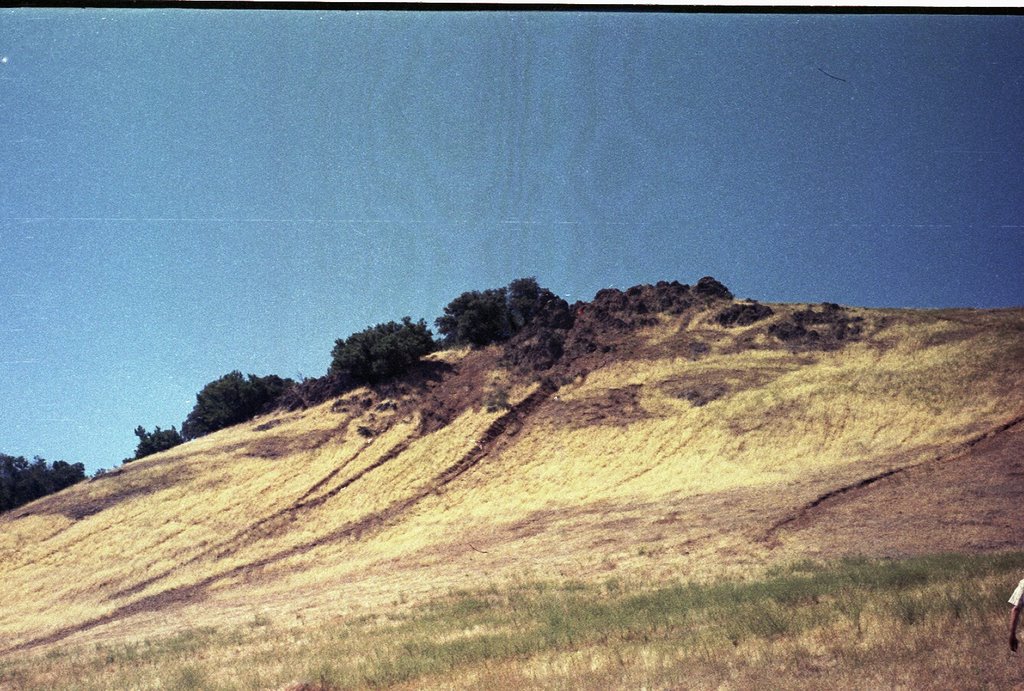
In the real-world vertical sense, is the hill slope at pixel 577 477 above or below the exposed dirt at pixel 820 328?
below

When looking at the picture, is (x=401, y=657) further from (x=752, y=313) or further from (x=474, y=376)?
(x=752, y=313)

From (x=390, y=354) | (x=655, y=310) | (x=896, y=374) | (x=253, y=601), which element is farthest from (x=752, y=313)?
(x=253, y=601)

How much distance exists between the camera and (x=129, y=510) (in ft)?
137

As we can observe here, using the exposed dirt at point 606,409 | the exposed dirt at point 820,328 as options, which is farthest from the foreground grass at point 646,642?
the exposed dirt at point 820,328

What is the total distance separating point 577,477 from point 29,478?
45184 mm

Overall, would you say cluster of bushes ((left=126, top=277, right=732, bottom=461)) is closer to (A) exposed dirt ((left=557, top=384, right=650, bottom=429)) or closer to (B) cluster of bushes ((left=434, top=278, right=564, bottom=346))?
(B) cluster of bushes ((left=434, top=278, right=564, bottom=346))

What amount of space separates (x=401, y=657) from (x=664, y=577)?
360 inches

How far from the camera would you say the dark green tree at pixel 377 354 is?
54.5 metres

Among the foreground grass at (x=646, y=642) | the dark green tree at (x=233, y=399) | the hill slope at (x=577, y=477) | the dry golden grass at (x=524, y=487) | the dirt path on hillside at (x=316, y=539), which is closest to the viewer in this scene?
the foreground grass at (x=646, y=642)

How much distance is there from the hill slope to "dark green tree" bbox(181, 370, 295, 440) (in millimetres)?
11065

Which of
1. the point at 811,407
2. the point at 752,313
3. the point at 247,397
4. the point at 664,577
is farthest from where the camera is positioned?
the point at 247,397

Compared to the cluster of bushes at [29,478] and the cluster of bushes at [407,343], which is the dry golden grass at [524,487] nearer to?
the cluster of bushes at [407,343]

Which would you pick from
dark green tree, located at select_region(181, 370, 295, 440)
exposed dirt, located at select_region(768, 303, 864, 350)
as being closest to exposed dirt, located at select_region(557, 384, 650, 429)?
exposed dirt, located at select_region(768, 303, 864, 350)

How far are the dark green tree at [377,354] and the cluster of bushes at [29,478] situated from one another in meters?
23.5
